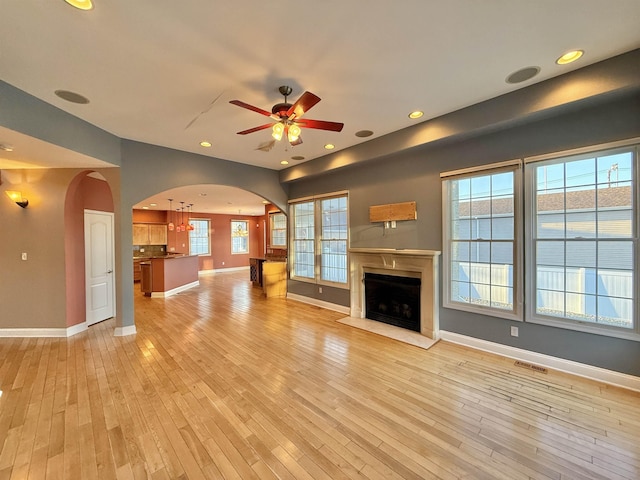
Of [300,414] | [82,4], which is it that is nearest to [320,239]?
[300,414]

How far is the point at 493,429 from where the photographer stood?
2.08 meters

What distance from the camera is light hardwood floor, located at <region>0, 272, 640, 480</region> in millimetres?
1754

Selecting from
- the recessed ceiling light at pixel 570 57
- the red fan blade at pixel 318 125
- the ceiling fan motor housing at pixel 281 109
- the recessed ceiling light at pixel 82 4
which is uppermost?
the recessed ceiling light at pixel 570 57

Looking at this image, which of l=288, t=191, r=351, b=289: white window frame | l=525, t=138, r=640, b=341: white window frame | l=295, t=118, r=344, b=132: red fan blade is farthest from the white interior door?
l=525, t=138, r=640, b=341: white window frame

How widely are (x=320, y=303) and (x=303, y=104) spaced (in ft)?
14.5

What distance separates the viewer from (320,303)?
19.1 ft

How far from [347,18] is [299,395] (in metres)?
3.26

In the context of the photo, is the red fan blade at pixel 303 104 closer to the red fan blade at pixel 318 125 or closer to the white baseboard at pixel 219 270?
the red fan blade at pixel 318 125

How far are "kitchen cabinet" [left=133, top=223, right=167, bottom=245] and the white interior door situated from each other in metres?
5.52

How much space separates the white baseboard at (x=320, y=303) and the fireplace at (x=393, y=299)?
559mm

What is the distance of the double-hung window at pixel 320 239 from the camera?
5422mm

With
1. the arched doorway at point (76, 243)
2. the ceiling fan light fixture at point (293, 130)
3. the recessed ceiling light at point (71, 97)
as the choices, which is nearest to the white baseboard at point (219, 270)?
the arched doorway at point (76, 243)

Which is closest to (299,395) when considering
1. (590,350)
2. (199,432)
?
(199,432)

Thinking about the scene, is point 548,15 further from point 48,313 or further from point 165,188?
point 48,313
